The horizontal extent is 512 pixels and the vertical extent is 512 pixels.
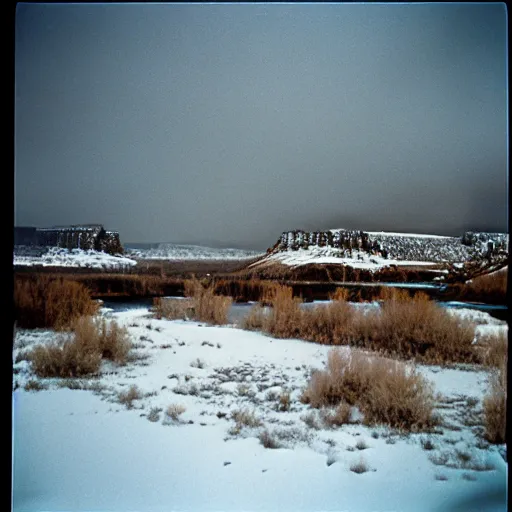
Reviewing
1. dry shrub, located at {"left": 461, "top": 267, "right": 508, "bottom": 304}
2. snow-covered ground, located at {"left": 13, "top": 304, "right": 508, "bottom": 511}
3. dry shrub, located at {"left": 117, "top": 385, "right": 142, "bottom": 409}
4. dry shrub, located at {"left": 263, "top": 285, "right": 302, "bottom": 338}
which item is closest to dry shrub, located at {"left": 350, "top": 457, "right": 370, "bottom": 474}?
snow-covered ground, located at {"left": 13, "top": 304, "right": 508, "bottom": 511}

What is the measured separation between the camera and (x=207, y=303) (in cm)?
296

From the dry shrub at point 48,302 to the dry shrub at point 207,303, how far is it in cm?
67

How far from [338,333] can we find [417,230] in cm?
85

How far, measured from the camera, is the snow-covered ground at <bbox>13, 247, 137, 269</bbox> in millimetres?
2729

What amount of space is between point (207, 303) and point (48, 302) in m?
1.00

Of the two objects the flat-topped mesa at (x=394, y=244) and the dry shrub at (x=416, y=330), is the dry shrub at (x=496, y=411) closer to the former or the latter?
the dry shrub at (x=416, y=330)

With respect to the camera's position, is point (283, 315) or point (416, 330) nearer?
point (416, 330)

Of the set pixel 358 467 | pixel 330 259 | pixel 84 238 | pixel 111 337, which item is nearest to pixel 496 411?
pixel 358 467

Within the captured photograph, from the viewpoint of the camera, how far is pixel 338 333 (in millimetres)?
2859

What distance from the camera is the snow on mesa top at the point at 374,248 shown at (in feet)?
9.01

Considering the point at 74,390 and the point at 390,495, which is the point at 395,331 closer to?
the point at 390,495

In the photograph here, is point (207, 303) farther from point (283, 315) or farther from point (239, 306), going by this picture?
point (283, 315)

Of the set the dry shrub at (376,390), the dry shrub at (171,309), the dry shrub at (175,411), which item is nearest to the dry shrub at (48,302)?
the dry shrub at (171,309)

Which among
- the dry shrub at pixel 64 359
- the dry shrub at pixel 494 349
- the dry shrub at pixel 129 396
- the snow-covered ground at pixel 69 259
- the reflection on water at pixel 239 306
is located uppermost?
the snow-covered ground at pixel 69 259
